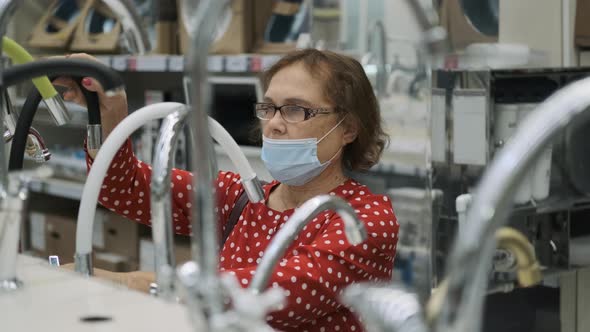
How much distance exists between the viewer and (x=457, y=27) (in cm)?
259

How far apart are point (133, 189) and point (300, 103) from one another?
0.42 meters

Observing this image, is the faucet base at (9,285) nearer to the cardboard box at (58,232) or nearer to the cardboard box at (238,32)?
the cardboard box at (238,32)

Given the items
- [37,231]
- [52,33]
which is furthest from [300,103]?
[37,231]

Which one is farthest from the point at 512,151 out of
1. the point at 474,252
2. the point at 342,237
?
the point at 342,237

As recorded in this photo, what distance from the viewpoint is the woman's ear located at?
1.85m

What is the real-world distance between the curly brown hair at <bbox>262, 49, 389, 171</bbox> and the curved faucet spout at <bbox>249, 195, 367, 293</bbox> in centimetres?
72

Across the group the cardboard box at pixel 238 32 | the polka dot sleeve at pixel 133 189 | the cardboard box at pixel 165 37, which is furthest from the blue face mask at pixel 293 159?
the cardboard box at pixel 165 37

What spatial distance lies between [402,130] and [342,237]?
4.12ft

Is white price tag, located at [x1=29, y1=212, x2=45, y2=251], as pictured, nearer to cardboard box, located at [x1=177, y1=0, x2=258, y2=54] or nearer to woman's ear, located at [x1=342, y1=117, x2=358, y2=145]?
cardboard box, located at [x1=177, y1=0, x2=258, y2=54]

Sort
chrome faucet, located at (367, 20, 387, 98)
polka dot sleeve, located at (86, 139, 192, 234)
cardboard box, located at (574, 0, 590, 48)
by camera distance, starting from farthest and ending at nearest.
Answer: chrome faucet, located at (367, 20, 387, 98), cardboard box, located at (574, 0, 590, 48), polka dot sleeve, located at (86, 139, 192, 234)

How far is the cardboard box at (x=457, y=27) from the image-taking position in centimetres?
257

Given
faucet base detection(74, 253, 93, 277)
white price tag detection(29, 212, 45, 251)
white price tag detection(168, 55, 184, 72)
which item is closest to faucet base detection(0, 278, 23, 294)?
faucet base detection(74, 253, 93, 277)

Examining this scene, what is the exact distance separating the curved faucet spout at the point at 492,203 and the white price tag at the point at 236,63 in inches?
100

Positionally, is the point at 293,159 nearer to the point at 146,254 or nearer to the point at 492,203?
the point at 492,203
